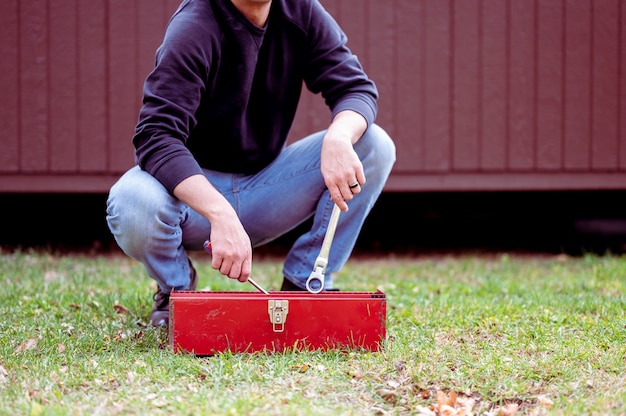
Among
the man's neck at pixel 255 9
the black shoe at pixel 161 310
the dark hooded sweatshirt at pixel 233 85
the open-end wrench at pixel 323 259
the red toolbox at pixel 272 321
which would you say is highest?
the man's neck at pixel 255 9

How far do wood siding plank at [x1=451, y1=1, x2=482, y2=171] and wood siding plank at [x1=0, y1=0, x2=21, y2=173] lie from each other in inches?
120

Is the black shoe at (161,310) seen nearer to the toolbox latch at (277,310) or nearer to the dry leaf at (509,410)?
the toolbox latch at (277,310)

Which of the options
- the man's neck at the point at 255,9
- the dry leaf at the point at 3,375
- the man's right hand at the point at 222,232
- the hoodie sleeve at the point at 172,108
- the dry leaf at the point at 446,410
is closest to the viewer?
the dry leaf at the point at 446,410

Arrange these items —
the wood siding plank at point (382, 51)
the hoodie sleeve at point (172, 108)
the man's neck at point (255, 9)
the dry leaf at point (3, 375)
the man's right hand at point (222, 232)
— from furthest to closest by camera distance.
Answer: the wood siding plank at point (382, 51)
the man's neck at point (255, 9)
the hoodie sleeve at point (172, 108)
the man's right hand at point (222, 232)
the dry leaf at point (3, 375)

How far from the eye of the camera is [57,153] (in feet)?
16.0

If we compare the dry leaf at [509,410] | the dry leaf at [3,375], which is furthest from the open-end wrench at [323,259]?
the dry leaf at [3,375]

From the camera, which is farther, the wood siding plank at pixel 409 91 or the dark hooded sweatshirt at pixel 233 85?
the wood siding plank at pixel 409 91

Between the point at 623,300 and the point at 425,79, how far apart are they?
2.41 m

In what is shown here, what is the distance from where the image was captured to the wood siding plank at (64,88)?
4.79m

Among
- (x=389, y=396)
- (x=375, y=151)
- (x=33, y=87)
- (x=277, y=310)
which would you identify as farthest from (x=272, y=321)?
(x=33, y=87)

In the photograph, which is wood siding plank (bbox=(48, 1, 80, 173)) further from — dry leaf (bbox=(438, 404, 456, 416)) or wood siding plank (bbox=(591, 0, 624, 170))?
dry leaf (bbox=(438, 404, 456, 416))

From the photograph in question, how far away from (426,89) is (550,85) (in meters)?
0.89

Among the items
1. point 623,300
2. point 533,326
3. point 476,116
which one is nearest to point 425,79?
point 476,116

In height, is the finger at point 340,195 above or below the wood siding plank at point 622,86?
below
